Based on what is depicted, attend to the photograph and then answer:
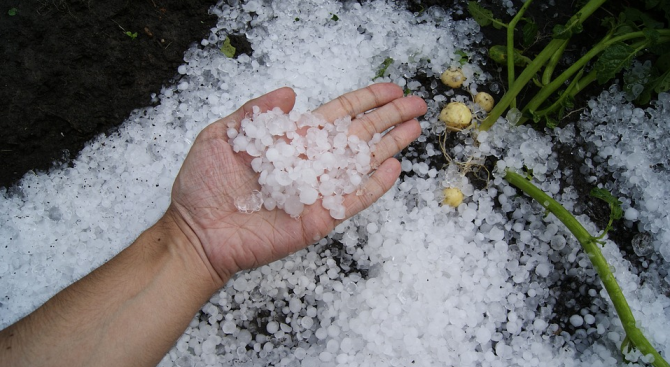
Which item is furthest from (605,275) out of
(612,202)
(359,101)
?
(359,101)

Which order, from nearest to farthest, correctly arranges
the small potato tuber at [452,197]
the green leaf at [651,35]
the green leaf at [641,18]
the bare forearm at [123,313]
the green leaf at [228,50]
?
the bare forearm at [123,313] → the green leaf at [651,35] → the green leaf at [641,18] → the small potato tuber at [452,197] → the green leaf at [228,50]

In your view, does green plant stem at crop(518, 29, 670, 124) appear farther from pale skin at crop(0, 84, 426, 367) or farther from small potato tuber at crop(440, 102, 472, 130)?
pale skin at crop(0, 84, 426, 367)

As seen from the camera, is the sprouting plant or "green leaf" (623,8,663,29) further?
"green leaf" (623,8,663,29)

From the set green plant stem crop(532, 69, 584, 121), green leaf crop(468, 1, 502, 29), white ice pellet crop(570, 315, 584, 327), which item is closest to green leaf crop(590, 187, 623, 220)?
green plant stem crop(532, 69, 584, 121)

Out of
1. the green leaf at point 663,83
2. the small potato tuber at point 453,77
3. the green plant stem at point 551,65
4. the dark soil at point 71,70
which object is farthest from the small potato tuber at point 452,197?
the dark soil at point 71,70

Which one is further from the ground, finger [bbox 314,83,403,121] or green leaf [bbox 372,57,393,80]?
finger [bbox 314,83,403,121]

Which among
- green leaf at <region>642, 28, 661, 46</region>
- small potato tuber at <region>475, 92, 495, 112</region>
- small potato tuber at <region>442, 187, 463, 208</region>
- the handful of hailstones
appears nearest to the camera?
the handful of hailstones

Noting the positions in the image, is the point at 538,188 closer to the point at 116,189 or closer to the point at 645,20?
the point at 645,20

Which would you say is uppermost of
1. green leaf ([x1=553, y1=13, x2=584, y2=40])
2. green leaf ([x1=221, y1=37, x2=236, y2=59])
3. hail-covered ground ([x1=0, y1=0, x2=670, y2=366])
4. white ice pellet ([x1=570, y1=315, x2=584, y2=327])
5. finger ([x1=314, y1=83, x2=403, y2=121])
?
green leaf ([x1=553, y1=13, x2=584, y2=40])

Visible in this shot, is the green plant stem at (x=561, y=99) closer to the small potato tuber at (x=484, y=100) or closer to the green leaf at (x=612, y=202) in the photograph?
the small potato tuber at (x=484, y=100)
